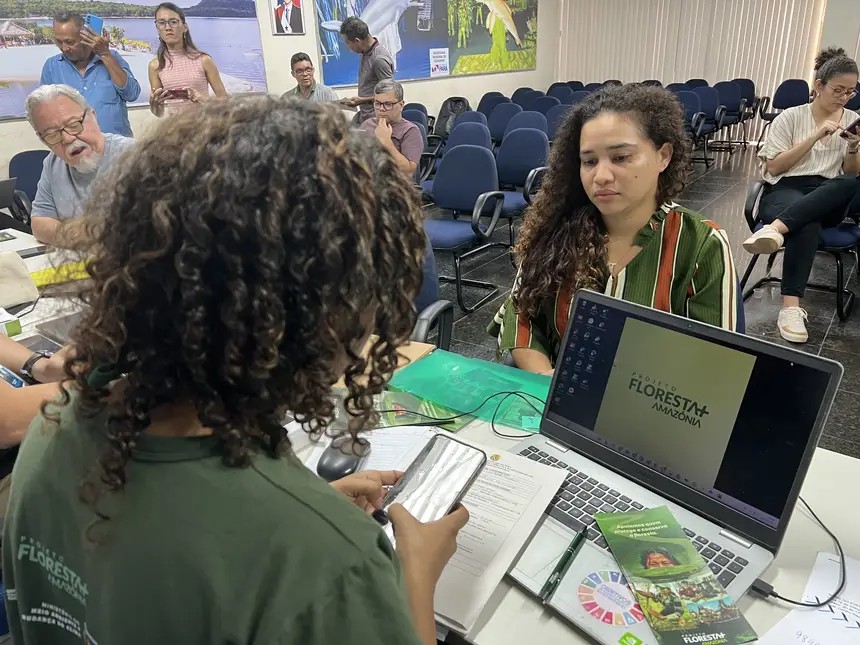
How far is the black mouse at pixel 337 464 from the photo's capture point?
3.43ft

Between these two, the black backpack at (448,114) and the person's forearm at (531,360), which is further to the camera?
the black backpack at (448,114)

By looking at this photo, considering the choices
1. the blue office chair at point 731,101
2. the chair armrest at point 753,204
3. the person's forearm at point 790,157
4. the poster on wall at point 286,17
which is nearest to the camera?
the person's forearm at point 790,157

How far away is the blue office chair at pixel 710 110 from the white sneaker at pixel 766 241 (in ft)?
14.5

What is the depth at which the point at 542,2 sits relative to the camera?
30.0ft

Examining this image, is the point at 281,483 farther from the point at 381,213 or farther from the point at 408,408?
the point at 408,408

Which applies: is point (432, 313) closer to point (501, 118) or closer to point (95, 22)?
point (95, 22)

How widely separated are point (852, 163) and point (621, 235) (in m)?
2.38

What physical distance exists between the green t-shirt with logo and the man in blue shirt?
12.1 ft

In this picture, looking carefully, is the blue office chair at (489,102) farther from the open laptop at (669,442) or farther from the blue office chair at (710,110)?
the open laptop at (669,442)

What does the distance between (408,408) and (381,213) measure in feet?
2.67

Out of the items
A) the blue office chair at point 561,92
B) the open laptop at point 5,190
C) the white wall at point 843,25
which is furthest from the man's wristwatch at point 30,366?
the white wall at point 843,25

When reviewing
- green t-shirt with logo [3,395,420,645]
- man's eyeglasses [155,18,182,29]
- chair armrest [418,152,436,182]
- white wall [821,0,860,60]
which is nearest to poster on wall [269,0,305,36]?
man's eyeglasses [155,18,182,29]

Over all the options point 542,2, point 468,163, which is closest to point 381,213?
point 468,163

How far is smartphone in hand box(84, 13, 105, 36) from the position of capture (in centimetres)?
413
